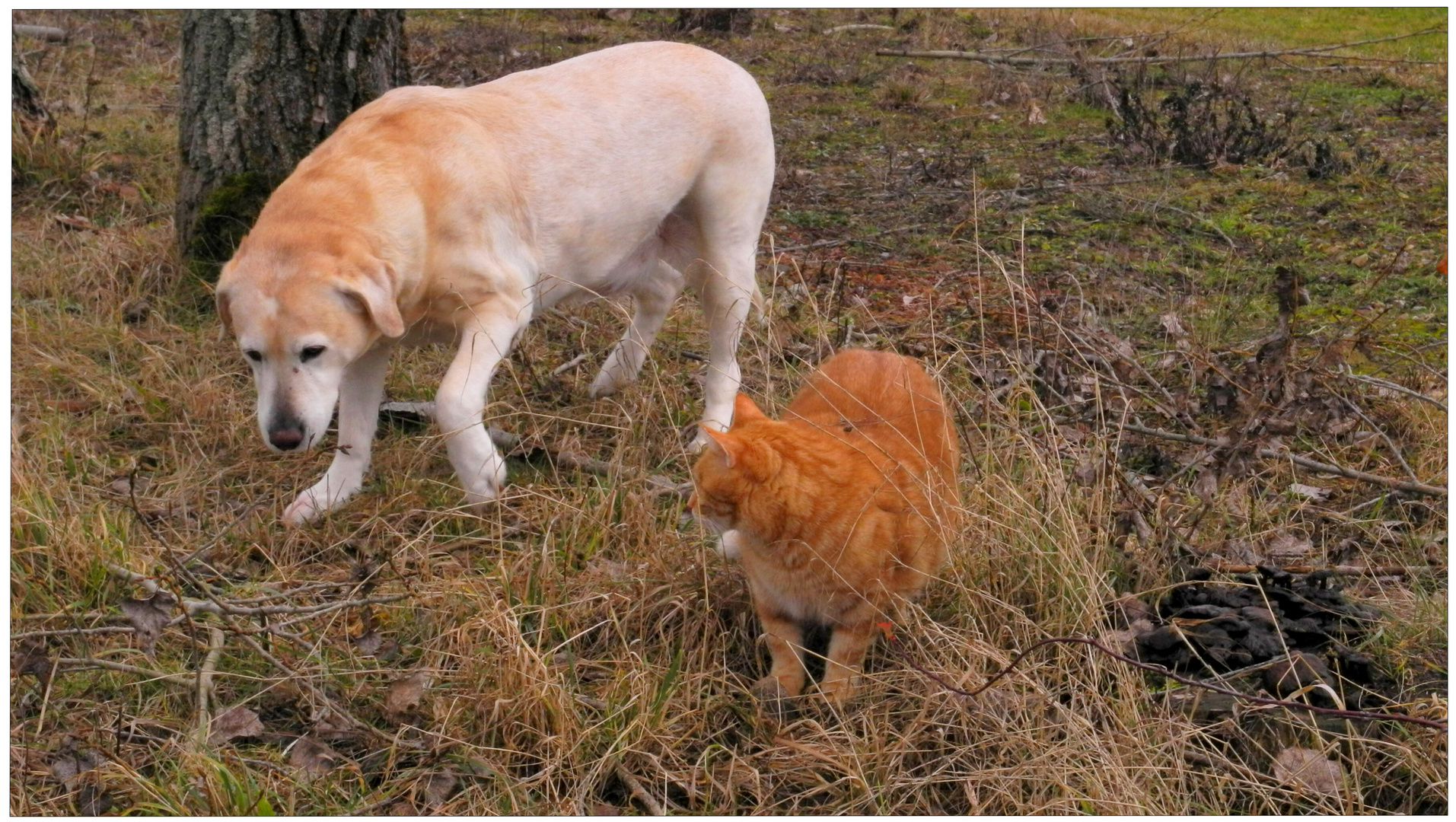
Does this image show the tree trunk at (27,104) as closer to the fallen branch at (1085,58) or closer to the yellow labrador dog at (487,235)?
the yellow labrador dog at (487,235)

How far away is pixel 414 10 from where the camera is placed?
1191cm

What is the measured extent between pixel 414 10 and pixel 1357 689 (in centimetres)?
1078

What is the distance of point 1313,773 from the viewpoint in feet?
9.61

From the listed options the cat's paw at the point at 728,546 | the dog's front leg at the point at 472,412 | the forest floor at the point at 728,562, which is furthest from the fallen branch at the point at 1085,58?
the cat's paw at the point at 728,546

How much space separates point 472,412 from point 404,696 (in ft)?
3.85

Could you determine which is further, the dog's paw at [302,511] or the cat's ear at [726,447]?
the dog's paw at [302,511]

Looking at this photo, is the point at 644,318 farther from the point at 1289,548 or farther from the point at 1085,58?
the point at 1085,58

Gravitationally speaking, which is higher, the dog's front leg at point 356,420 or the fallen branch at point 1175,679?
the fallen branch at point 1175,679

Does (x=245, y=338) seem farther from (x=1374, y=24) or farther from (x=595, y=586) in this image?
(x=1374, y=24)

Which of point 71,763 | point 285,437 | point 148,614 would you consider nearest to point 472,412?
point 285,437

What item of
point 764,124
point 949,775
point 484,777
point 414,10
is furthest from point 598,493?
point 414,10

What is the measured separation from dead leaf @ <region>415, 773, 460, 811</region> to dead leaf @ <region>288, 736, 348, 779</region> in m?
0.22

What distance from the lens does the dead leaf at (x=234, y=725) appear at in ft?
10.2

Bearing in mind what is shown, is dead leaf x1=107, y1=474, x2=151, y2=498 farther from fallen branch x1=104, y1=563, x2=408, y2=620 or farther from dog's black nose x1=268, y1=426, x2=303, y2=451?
fallen branch x1=104, y1=563, x2=408, y2=620
